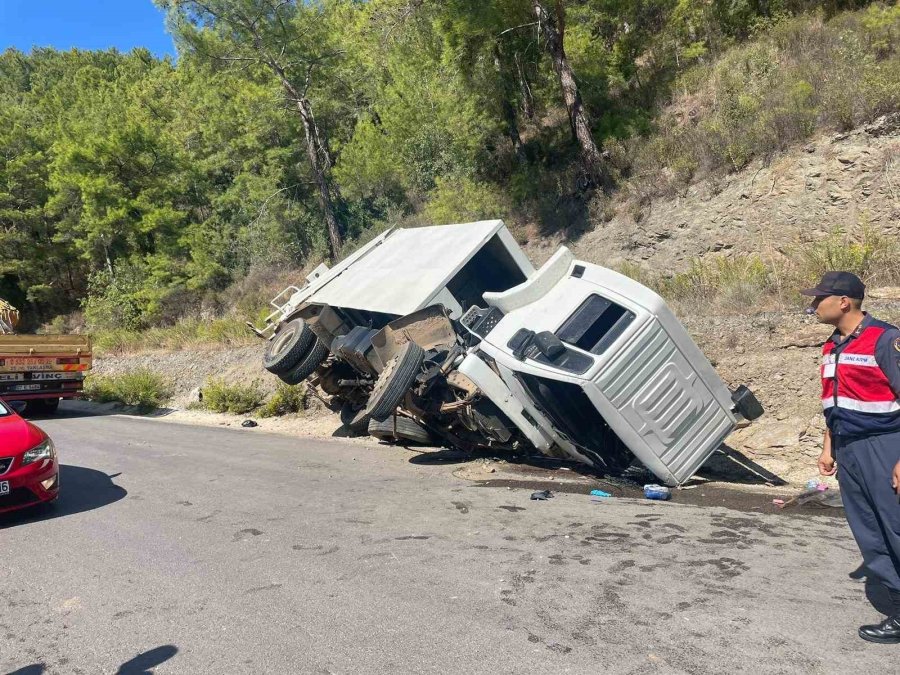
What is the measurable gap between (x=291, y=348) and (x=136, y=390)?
28.3ft

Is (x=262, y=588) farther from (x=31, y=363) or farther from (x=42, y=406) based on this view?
(x=42, y=406)

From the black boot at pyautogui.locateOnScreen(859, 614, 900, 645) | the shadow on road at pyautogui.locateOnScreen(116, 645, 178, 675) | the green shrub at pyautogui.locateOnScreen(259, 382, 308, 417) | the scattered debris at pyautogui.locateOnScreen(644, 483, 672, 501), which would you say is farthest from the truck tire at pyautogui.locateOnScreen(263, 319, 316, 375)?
the black boot at pyautogui.locateOnScreen(859, 614, 900, 645)

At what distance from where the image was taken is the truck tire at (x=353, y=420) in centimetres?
1025

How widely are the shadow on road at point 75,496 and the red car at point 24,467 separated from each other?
0.25 meters

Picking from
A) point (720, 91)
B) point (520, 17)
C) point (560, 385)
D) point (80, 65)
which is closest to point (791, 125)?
point (720, 91)

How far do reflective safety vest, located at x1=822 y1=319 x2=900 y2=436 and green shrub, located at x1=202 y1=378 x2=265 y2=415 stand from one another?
12.1 m

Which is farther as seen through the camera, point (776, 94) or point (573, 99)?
point (573, 99)

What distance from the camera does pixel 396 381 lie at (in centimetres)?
752

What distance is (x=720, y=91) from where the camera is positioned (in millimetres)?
16438

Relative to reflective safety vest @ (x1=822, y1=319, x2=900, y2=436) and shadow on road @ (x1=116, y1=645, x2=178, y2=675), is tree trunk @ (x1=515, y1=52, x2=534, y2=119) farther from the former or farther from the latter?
shadow on road @ (x1=116, y1=645, x2=178, y2=675)

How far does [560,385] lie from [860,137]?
899 cm

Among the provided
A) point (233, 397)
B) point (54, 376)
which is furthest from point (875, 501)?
point (54, 376)

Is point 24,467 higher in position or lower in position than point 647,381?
lower

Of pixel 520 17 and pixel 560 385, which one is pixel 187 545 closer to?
pixel 560 385
